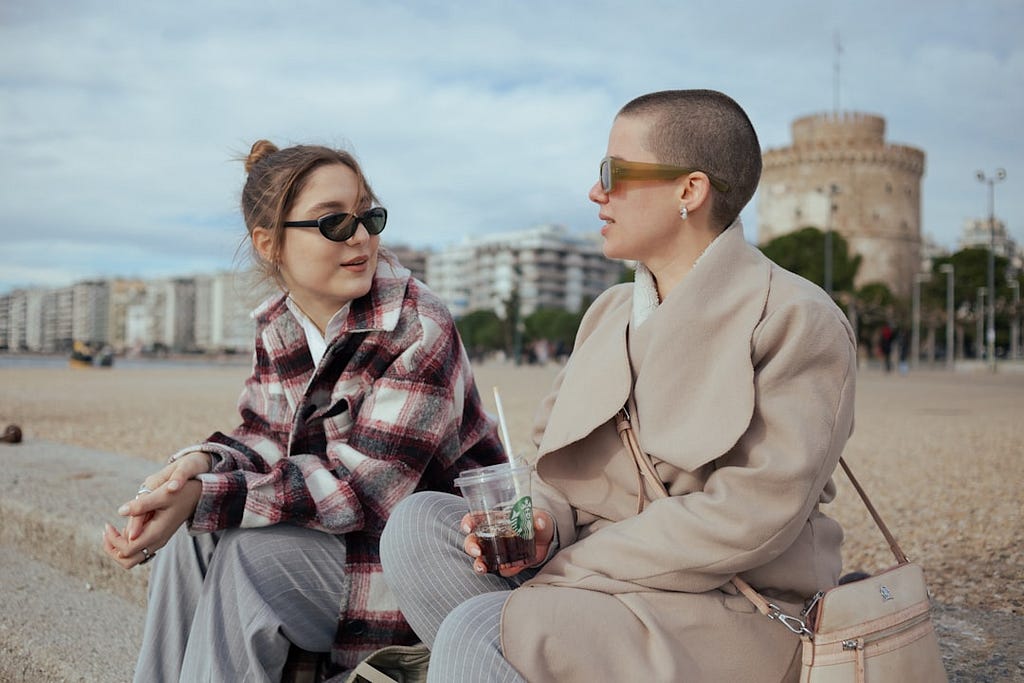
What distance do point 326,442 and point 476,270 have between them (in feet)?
334

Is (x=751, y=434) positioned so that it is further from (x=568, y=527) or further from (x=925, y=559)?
(x=925, y=559)

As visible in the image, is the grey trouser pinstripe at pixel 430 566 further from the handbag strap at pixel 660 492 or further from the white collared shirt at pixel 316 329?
the white collared shirt at pixel 316 329

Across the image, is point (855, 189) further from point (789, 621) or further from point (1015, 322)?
point (789, 621)

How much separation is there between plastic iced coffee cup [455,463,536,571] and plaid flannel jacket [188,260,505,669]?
497 millimetres

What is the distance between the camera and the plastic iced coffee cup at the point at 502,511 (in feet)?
5.12

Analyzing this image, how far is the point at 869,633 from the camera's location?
1.39m

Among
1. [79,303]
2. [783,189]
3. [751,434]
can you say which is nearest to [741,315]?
[751,434]

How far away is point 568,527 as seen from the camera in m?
1.75

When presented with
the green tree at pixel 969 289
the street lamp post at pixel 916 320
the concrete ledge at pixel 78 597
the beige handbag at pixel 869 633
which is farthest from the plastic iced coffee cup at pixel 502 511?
the green tree at pixel 969 289

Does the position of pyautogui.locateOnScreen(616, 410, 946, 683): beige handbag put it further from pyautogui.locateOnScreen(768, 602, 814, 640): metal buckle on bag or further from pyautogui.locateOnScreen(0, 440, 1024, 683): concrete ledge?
pyautogui.locateOnScreen(0, 440, 1024, 683): concrete ledge

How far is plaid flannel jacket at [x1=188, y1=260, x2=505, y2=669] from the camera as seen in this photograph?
78.7 inches

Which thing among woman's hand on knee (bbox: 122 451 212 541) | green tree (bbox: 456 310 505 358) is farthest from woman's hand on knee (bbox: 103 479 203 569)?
green tree (bbox: 456 310 505 358)

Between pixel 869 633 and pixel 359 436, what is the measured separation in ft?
3.64

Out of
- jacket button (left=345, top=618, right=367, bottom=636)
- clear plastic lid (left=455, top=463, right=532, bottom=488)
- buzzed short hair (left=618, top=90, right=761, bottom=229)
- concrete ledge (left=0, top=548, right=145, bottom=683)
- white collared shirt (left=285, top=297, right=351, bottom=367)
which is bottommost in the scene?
concrete ledge (left=0, top=548, right=145, bottom=683)
